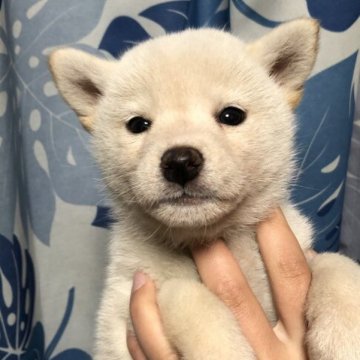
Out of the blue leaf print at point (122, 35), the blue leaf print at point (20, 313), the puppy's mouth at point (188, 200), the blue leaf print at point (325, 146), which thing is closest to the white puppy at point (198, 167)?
the puppy's mouth at point (188, 200)

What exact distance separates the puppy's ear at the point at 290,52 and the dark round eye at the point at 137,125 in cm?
34

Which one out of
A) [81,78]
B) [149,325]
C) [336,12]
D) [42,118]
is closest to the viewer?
[149,325]

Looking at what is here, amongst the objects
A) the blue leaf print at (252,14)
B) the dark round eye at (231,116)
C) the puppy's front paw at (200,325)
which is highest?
the blue leaf print at (252,14)

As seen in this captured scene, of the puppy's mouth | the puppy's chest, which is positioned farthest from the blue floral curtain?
the puppy's mouth

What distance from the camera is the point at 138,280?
1.01 metres

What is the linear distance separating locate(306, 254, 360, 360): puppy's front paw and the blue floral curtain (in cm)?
59

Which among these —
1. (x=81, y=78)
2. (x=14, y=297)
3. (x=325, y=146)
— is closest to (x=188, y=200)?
(x=81, y=78)

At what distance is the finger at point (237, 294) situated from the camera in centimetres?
96

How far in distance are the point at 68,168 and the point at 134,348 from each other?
79 centimetres

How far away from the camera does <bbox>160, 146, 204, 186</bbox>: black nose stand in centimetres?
83

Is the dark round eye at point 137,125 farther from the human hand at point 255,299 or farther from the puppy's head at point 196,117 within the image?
the human hand at point 255,299

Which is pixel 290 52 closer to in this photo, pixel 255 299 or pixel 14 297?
pixel 255 299

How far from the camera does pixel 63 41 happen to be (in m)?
1.58

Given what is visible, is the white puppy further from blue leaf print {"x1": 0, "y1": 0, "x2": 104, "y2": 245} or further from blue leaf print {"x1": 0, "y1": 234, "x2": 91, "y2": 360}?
blue leaf print {"x1": 0, "y1": 234, "x2": 91, "y2": 360}
